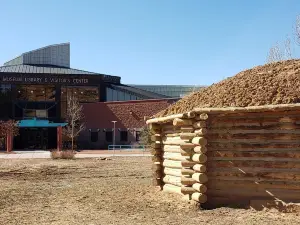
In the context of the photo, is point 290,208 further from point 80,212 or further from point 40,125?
point 40,125

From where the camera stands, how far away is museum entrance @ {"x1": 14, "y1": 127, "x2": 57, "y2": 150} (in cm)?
5497

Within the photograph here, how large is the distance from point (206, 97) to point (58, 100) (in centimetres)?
4775

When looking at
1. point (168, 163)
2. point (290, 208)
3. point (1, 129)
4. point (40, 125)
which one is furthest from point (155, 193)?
point (40, 125)

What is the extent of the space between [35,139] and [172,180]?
4558 cm

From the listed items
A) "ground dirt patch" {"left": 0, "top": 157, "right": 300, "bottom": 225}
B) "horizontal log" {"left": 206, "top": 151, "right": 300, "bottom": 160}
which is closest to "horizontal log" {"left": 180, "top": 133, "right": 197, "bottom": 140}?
"horizontal log" {"left": 206, "top": 151, "right": 300, "bottom": 160}

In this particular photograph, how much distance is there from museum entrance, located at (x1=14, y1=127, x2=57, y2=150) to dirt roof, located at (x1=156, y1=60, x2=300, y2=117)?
44.7 metres

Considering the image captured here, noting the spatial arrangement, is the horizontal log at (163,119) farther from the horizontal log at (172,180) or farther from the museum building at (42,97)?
the museum building at (42,97)

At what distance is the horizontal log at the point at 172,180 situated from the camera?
1224 cm

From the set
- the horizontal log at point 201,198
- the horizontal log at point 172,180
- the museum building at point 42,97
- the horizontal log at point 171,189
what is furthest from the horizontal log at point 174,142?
the museum building at point 42,97

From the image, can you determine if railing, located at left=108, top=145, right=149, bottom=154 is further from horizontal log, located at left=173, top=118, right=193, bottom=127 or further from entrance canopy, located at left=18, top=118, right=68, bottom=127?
horizontal log, located at left=173, top=118, right=193, bottom=127

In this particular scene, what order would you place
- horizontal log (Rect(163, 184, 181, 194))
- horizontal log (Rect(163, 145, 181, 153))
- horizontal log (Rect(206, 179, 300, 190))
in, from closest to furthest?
horizontal log (Rect(206, 179, 300, 190)) < horizontal log (Rect(163, 145, 181, 153)) < horizontal log (Rect(163, 184, 181, 194))

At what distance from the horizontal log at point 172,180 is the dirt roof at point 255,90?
198cm

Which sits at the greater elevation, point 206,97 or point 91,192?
point 206,97

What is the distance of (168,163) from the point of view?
513 inches
